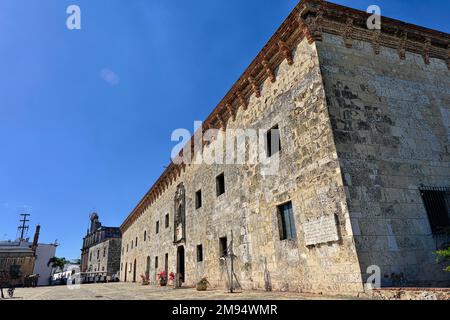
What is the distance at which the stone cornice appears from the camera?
7086mm

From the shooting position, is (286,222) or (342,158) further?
(286,222)

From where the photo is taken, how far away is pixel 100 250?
44.1 m

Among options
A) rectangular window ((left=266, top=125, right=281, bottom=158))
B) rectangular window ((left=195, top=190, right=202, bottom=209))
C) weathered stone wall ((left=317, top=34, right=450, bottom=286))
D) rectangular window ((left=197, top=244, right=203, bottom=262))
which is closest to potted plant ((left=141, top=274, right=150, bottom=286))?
rectangular window ((left=197, top=244, right=203, bottom=262))

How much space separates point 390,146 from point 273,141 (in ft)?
9.94

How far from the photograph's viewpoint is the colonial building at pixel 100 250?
129 ft

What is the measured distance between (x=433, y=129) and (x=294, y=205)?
4.24 m

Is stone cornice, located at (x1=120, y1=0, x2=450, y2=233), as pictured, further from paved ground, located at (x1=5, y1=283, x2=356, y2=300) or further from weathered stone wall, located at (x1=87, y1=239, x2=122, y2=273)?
weathered stone wall, located at (x1=87, y1=239, x2=122, y2=273)

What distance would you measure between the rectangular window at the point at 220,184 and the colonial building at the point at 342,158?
1291mm

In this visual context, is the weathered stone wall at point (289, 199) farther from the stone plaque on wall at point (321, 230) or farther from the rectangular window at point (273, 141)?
the rectangular window at point (273, 141)

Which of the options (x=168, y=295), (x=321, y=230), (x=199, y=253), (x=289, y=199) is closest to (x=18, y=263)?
(x=199, y=253)

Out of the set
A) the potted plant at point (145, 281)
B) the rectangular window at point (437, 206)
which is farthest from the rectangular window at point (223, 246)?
the potted plant at point (145, 281)

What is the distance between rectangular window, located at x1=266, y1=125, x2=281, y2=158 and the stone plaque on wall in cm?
240

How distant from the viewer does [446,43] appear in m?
8.59

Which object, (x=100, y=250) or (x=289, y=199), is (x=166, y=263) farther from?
(x=100, y=250)
